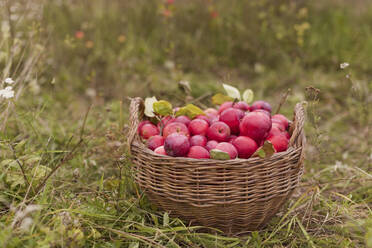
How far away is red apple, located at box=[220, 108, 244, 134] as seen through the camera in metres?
1.82

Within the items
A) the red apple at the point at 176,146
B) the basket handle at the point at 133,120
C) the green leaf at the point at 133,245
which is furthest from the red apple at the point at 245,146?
the green leaf at the point at 133,245

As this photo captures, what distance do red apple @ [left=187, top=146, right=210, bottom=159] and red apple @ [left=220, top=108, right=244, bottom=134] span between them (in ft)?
0.83

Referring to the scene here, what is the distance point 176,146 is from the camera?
159 centimetres

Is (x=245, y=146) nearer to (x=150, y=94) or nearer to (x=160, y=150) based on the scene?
(x=160, y=150)

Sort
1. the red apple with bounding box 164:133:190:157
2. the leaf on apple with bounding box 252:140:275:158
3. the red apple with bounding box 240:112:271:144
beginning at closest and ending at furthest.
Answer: the leaf on apple with bounding box 252:140:275:158, the red apple with bounding box 164:133:190:157, the red apple with bounding box 240:112:271:144

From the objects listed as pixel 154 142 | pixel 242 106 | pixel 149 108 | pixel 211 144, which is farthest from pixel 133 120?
pixel 242 106

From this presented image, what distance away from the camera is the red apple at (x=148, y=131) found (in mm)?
1859

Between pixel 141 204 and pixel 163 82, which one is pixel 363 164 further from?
pixel 163 82

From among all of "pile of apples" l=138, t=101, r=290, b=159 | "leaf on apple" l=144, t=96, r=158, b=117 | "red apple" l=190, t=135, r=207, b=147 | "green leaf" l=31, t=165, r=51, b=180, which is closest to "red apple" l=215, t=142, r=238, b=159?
"pile of apples" l=138, t=101, r=290, b=159

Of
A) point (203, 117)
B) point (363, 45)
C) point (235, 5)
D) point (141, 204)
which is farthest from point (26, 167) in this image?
point (363, 45)

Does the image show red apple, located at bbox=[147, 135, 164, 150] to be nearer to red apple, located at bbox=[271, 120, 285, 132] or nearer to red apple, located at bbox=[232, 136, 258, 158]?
red apple, located at bbox=[232, 136, 258, 158]

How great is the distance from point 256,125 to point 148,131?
526 millimetres

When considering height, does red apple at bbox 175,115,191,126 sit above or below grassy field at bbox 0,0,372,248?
above

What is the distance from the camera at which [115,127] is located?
7.94ft
